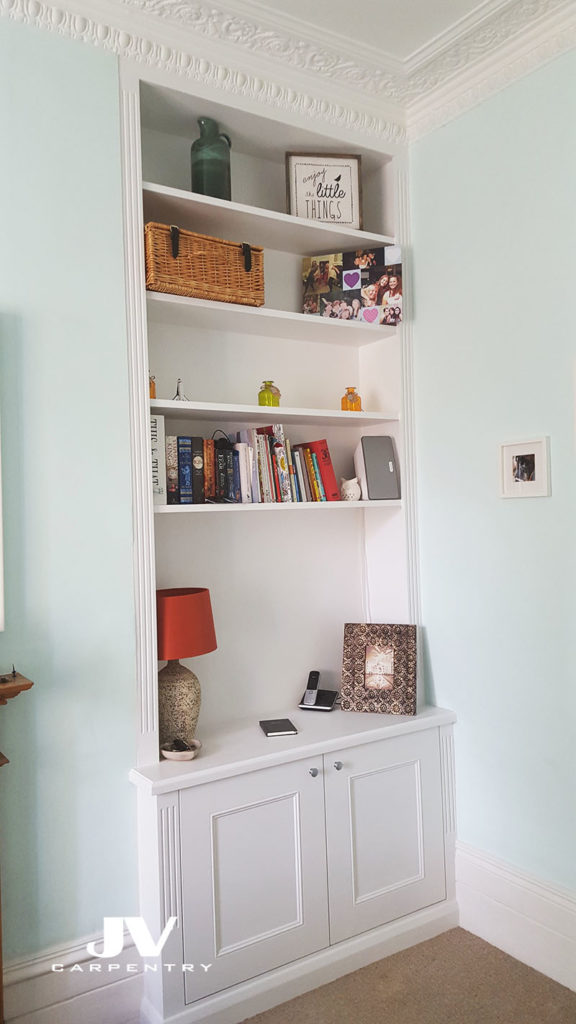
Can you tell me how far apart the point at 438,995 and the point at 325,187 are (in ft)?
8.54

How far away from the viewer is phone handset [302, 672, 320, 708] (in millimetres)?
2623

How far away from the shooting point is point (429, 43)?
2361mm

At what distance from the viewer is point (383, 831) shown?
239cm

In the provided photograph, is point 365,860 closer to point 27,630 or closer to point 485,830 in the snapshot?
point 485,830

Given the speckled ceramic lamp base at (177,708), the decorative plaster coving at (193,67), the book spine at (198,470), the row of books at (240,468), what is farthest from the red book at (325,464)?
the decorative plaster coving at (193,67)

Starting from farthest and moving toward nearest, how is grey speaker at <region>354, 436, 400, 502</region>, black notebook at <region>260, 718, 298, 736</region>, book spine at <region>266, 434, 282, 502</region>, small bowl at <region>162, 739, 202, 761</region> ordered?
grey speaker at <region>354, 436, 400, 502</region> < book spine at <region>266, 434, 282, 502</region> < black notebook at <region>260, 718, 298, 736</region> < small bowl at <region>162, 739, 202, 761</region>

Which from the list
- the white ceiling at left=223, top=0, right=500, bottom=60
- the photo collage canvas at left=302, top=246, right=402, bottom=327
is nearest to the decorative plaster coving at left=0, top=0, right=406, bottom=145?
the white ceiling at left=223, top=0, right=500, bottom=60

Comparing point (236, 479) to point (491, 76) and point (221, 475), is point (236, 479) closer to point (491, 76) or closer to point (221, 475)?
point (221, 475)

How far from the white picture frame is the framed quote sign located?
39.3 inches

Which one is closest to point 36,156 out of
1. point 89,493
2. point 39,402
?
point 39,402

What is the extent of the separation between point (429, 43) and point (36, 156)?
130cm

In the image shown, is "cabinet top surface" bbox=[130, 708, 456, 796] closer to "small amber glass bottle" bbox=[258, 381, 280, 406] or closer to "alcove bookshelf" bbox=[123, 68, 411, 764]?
"alcove bookshelf" bbox=[123, 68, 411, 764]

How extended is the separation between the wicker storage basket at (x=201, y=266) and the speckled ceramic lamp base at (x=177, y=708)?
117 cm

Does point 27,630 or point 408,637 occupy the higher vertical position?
point 27,630
